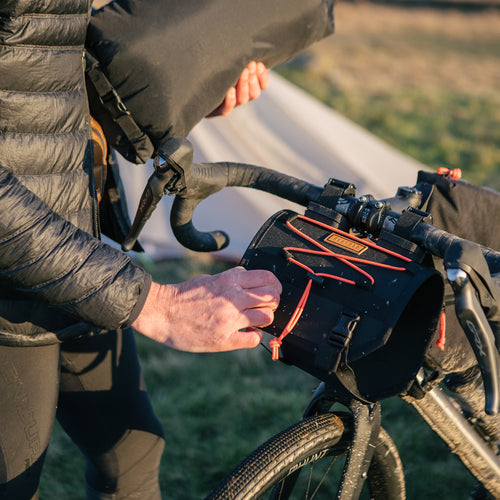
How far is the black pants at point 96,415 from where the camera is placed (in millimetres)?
1355

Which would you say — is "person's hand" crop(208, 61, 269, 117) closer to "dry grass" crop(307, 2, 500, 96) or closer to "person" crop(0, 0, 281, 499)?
"person" crop(0, 0, 281, 499)

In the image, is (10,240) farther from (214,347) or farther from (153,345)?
(153,345)

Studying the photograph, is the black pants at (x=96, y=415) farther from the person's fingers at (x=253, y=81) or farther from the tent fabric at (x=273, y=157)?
the tent fabric at (x=273, y=157)

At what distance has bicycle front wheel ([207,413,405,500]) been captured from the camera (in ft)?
4.00

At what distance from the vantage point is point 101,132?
1525 mm

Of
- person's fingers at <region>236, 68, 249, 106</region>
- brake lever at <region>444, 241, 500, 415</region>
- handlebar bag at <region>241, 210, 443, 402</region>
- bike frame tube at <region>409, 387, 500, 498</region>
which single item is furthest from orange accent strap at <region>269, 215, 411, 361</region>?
person's fingers at <region>236, 68, 249, 106</region>

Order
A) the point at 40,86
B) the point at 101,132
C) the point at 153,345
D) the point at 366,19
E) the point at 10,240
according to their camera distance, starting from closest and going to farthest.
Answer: the point at 10,240, the point at 40,86, the point at 101,132, the point at 153,345, the point at 366,19

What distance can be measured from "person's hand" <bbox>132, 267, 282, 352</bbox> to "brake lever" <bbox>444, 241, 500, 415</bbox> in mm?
319

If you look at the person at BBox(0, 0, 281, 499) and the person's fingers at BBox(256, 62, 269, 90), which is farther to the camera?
the person's fingers at BBox(256, 62, 269, 90)

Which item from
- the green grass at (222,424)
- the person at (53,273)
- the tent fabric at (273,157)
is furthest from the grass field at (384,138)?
the person at (53,273)

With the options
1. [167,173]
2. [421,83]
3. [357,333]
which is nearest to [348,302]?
[357,333]

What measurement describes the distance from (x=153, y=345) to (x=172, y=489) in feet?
3.73

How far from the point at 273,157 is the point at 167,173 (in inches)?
143

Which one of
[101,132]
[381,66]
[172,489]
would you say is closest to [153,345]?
[172,489]
